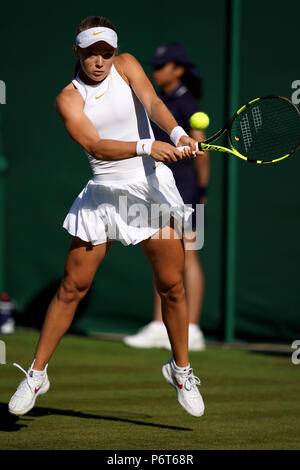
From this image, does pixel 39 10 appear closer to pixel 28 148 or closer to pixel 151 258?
pixel 28 148

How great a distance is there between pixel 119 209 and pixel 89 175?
3263 mm

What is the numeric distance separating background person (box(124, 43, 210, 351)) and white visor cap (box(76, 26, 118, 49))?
228cm

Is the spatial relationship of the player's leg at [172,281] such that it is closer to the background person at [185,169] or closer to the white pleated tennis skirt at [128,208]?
the white pleated tennis skirt at [128,208]

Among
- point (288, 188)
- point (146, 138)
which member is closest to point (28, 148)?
point (288, 188)

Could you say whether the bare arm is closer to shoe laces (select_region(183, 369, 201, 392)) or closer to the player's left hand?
the player's left hand

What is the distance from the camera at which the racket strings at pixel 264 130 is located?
4.35 m

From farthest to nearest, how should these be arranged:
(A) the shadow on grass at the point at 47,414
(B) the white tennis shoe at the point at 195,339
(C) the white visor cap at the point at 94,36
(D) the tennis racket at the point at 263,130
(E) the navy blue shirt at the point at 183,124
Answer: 1. (B) the white tennis shoe at the point at 195,339
2. (E) the navy blue shirt at the point at 183,124
3. (D) the tennis racket at the point at 263,130
4. (A) the shadow on grass at the point at 47,414
5. (C) the white visor cap at the point at 94,36

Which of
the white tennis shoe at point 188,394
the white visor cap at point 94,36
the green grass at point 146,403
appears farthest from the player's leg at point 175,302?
the white visor cap at point 94,36

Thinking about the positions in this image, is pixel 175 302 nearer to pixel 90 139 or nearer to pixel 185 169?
pixel 90 139

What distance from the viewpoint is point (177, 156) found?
12.6 ft

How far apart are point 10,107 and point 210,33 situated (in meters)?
1.90

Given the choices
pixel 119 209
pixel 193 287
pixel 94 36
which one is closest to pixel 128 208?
pixel 119 209

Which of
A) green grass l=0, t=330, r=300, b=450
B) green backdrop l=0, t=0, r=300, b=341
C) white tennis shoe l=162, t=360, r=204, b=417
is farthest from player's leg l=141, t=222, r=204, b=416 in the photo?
green backdrop l=0, t=0, r=300, b=341

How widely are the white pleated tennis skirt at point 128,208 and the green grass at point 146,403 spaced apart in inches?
33.0
